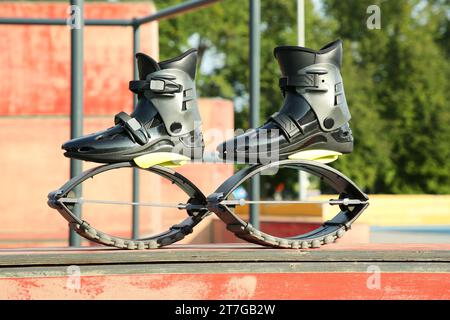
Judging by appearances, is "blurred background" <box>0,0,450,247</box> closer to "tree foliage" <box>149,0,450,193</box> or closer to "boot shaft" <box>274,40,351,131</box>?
"tree foliage" <box>149,0,450,193</box>

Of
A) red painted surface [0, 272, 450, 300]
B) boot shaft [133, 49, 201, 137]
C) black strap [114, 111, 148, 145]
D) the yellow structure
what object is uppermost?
boot shaft [133, 49, 201, 137]

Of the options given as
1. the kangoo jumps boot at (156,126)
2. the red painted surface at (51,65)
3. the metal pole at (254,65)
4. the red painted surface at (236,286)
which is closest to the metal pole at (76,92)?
the kangoo jumps boot at (156,126)

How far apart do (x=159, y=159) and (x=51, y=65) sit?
41.5 ft

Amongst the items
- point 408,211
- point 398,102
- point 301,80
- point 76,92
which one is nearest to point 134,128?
point 301,80

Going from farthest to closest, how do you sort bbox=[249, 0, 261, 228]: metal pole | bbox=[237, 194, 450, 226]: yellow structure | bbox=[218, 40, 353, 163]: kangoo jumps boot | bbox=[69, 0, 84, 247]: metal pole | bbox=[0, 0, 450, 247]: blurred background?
bbox=[237, 194, 450, 226]: yellow structure → bbox=[0, 0, 450, 247]: blurred background → bbox=[249, 0, 261, 228]: metal pole → bbox=[69, 0, 84, 247]: metal pole → bbox=[218, 40, 353, 163]: kangoo jumps boot

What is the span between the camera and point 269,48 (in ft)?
138

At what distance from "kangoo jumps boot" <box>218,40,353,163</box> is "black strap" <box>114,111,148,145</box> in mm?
415

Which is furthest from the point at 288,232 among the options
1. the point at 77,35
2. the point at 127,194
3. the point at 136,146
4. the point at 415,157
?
the point at 415,157

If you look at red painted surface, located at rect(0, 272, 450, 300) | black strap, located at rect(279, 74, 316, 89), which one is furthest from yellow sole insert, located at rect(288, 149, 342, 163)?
red painted surface, located at rect(0, 272, 450, 300)

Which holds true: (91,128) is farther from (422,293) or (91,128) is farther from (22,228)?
(422,293)

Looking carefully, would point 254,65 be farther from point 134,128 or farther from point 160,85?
point 134,128

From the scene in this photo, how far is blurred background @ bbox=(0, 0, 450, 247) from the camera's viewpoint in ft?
55.4

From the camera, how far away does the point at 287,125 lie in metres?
4.91

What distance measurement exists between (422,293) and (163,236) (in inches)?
58.2
